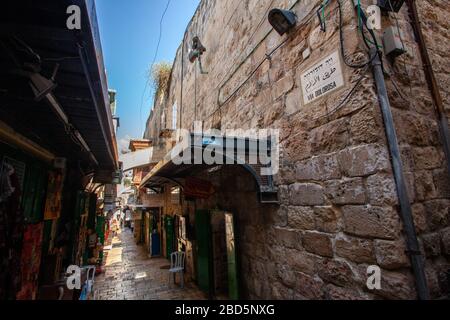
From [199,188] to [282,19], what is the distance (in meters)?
3.27

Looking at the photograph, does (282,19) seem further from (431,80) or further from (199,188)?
(199,188)

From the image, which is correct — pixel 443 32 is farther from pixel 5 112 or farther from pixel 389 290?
pixel 5 112

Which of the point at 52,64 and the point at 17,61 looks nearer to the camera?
the point at 17,61

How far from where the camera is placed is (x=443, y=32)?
2367mm

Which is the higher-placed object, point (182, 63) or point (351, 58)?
point (182, 63)

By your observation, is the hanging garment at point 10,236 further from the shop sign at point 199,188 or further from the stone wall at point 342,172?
the stone wall at point 342,172

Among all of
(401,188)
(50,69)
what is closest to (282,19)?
(401,188)

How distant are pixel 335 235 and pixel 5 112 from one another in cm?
331

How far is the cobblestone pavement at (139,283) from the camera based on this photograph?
19.6ft

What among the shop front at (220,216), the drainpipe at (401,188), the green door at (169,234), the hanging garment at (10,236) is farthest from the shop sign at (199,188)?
the green door at (169,234)

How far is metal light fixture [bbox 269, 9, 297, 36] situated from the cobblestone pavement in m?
5.96

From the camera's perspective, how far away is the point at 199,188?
4648 mm
